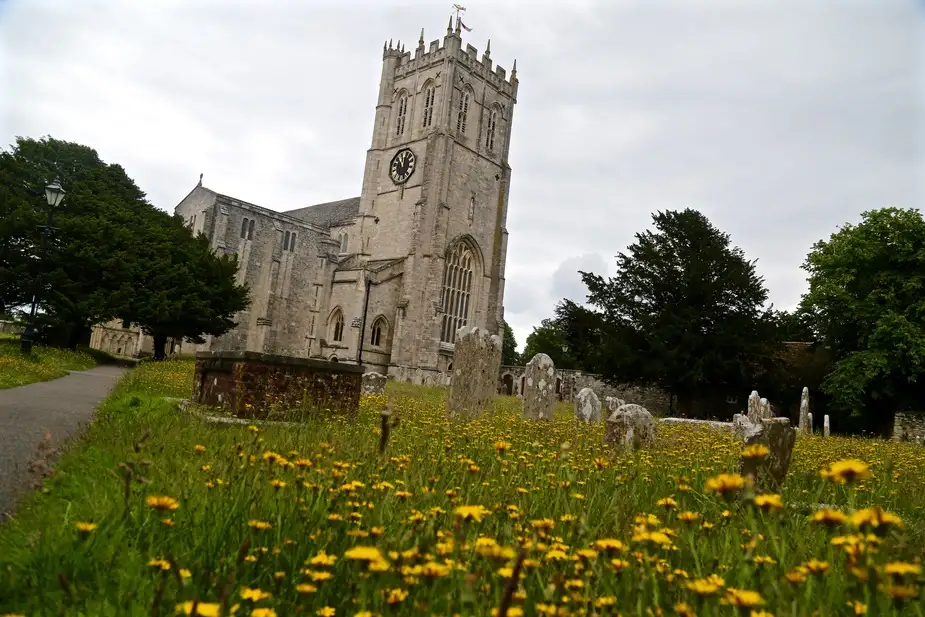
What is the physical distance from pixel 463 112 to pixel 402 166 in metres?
5.67

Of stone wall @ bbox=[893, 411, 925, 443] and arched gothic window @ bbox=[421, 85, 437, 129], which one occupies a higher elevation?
arched gothic window @ bbox=[421, 85, 437, 129]

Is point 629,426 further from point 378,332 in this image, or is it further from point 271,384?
point 378,332

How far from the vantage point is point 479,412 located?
1134 centimetres

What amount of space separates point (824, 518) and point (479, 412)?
397 inches

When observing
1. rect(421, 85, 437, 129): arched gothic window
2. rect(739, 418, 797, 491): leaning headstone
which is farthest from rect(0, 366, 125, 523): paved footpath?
rect(421, 85, 437, 129): arched gothic window

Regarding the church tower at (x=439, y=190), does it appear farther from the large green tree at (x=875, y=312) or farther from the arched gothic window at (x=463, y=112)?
the large green tree at (x=875, y=312)

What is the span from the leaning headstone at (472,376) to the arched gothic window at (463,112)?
1210 inches

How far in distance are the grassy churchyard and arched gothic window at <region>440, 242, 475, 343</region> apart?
35354 millimetres

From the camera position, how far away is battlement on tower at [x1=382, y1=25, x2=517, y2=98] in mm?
40094

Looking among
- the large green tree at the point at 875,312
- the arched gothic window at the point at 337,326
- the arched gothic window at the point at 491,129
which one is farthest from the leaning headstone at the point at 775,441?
the arched gothic window at the point at 491,129

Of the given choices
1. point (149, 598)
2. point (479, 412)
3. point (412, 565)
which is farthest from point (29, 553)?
point (479, 412)

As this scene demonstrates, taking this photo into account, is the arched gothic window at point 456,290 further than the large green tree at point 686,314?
Yes

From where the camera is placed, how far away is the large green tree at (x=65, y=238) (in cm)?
2180

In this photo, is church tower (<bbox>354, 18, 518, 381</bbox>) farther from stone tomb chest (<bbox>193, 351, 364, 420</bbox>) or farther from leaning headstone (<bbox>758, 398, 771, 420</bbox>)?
stone tomb chest (<bbox>193, 351, 364, 420</bbox>)
